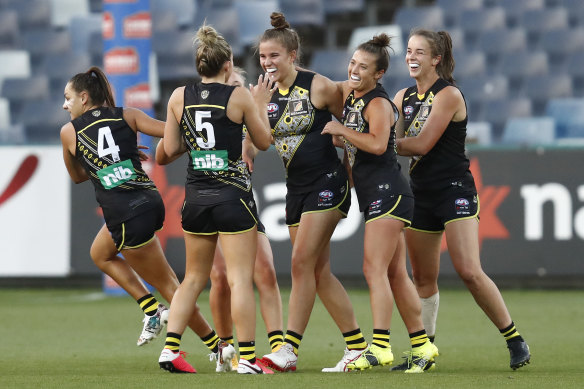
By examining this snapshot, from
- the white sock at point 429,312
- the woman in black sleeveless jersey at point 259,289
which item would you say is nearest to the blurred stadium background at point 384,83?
the white sock at point 429,312

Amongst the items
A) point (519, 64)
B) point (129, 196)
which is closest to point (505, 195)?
point (519, 64)

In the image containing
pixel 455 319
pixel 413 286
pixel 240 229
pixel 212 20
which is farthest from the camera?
pixel 212 20

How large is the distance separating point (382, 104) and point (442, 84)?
0.59 metres

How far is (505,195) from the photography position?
1216 cm

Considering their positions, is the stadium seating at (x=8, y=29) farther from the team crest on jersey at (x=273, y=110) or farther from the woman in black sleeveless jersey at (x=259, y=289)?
the team crest on jersey at (x=273, y=110)

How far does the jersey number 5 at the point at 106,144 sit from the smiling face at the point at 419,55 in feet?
6.18

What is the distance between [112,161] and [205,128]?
2.75 ft

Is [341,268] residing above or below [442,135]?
below

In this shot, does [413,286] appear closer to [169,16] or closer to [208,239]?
[208,239]

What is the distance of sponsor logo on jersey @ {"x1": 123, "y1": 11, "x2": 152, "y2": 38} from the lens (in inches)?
478

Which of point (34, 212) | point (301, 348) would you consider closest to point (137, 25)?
point (34, 212)

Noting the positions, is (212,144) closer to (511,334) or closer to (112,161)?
(112,161)

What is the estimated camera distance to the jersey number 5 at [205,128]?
5945 millimetres

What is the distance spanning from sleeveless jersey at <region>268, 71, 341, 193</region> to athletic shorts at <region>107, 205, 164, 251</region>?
0.93 meters
